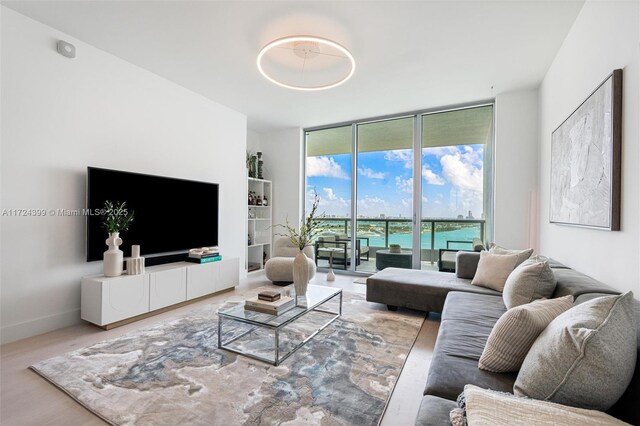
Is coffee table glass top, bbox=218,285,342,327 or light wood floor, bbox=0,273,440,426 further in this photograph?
coffee table glass top, bbox=218,285,342,327

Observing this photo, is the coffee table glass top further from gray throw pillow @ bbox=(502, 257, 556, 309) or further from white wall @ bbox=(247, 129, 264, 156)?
white wall @ bbox=(247, 129, 264, 156)

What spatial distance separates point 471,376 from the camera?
4.18 ft

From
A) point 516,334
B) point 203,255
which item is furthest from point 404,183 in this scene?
point 516,334

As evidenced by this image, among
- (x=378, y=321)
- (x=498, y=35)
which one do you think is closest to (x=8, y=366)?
(x=378, y=321)

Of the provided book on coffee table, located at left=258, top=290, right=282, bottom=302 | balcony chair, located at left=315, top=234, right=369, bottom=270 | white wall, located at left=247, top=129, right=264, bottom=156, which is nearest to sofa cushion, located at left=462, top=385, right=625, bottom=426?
book on coffee table, located at left=258, top=290, right=282, bottom=302

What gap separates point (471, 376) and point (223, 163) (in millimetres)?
4079

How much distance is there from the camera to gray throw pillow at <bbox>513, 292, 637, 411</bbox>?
871mm

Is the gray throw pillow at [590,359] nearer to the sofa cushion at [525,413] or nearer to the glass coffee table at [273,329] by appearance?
the sofa cushion at [525,413]

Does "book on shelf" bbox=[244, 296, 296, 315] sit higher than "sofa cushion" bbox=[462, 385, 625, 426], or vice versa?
"sofa cushion" bbox=[462, 385, 625, 426]

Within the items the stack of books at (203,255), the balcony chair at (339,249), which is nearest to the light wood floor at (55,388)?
the stack of books at (203,255)

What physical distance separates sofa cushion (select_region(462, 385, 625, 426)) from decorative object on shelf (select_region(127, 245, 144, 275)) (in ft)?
9.85

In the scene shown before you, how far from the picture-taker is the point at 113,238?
2.78 m

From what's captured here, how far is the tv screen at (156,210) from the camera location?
2.81 meters

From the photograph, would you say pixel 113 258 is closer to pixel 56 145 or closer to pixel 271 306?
pixel 56 145
